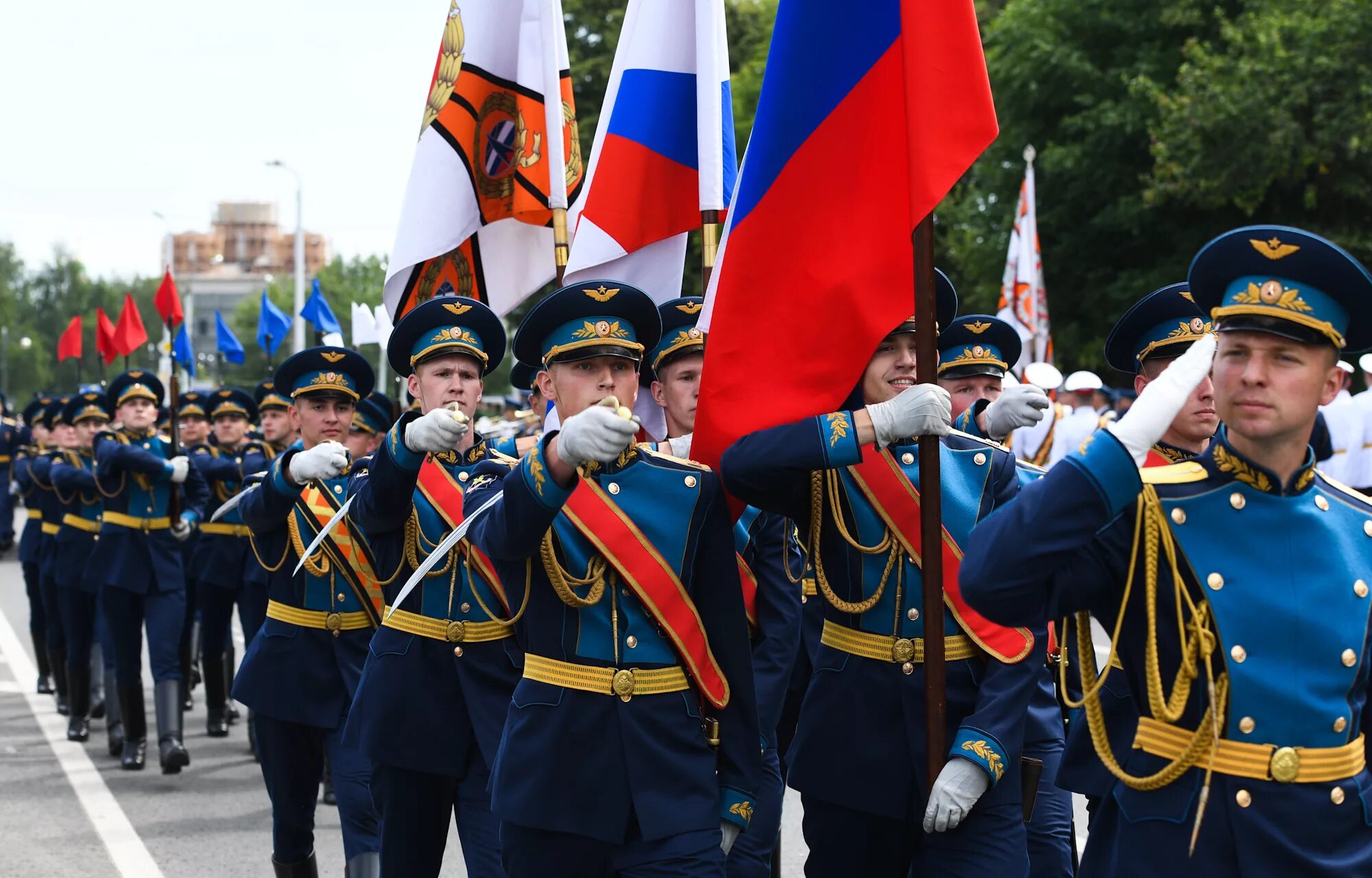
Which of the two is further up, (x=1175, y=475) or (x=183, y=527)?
(x=1175, y=475)

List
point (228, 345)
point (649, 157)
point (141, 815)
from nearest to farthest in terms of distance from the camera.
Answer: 1. point (649, 157)
2. point (141, 815)
3. point (228, 345)

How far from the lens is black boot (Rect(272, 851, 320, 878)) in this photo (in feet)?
20.7

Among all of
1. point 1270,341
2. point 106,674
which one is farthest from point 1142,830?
point 106,674

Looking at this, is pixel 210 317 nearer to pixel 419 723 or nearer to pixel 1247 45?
pixel 1247 45

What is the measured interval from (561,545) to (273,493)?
8.99 feet

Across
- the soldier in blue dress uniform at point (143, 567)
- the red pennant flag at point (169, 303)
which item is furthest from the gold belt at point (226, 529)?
the red pennant flag at point (169, 303)

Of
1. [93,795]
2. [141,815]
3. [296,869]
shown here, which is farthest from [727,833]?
[93,795]

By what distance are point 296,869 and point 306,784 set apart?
1.01 feet

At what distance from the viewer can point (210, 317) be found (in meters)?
153

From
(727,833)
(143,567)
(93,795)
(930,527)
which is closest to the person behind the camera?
(930,527)

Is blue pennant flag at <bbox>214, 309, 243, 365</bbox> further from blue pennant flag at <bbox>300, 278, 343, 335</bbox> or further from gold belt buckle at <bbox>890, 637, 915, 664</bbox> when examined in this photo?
gold belt buckle at <bbox>890, 637, 915, 664</bbox>

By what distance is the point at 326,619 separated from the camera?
673 centimetres

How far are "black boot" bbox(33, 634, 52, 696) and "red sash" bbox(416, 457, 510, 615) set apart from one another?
872 cm

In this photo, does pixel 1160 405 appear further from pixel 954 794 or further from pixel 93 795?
pixel 93 795
